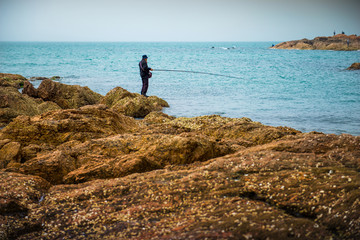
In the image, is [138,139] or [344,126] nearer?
[138,139]

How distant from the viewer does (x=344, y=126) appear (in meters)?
12.4

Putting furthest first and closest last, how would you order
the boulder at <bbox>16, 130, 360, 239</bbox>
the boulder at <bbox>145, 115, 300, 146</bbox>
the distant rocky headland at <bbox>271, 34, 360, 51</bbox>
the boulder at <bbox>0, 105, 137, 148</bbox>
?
the distant rocky headland at <bbox>271, 34, 360, 51</bbox> < the boulder at <bbox>145, 115, 300, 146</bbox> < the boulder at <bbox>0, 105, 137, 148</bbox> < the boulder at <bbox>16, 130, 360, 239</bbox>

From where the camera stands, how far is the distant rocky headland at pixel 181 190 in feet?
9.08

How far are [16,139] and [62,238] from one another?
12.9ft

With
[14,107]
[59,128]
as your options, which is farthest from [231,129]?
[14,107]

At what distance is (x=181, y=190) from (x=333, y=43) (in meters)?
116

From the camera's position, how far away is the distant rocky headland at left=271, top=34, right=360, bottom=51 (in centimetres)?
9906

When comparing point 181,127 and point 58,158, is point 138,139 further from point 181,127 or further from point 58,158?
point 181,127

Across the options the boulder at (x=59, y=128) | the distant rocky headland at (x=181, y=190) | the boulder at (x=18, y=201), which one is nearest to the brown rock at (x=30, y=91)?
the boulder at (x=59, y=128)

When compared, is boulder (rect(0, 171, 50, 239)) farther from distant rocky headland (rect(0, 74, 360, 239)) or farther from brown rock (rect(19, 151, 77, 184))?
brown rock (rect(19, 151, 77, 184))

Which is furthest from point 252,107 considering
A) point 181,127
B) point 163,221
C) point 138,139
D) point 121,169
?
point 163,221

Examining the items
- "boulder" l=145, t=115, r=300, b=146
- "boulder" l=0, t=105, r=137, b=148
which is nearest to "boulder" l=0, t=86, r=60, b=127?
"boulder" l=0, t=105, r=137, b=148

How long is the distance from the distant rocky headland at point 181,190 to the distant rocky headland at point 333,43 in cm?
10747

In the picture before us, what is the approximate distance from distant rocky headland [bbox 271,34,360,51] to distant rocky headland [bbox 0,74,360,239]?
107469mm
